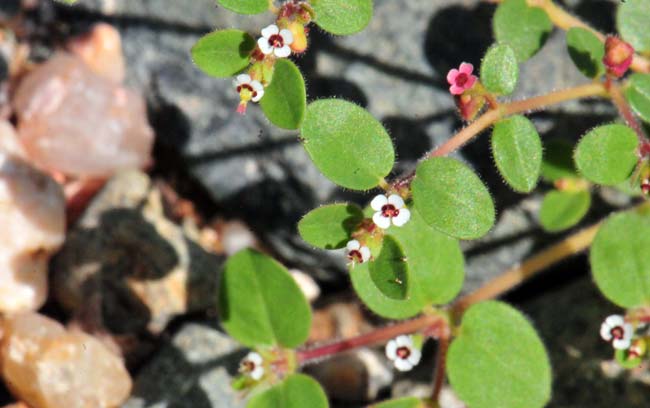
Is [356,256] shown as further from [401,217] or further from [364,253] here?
[401,217]

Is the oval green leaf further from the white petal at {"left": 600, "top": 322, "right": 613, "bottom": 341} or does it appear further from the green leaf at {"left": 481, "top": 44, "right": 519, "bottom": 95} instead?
the white petal at {"left": 600, "top": 322, "right": 613, "bottom": 341}

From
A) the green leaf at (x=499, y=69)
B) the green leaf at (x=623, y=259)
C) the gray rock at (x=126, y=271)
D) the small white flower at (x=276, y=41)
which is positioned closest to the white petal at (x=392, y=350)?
the green leaf at (x=623, y=259)

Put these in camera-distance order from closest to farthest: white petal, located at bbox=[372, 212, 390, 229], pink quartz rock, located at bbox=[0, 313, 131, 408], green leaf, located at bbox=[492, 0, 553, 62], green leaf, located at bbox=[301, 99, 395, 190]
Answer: white petal, located at bbox=[372, 212, 390, 229] < green leaf, located at bbox=[301, 99, 395, 190] < green leaf, located at bbox=[492, 0, 553, 62] < pink quartz rock, located at bbox=[0, 313, 131, 408]

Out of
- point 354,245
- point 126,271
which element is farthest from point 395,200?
point 126,271

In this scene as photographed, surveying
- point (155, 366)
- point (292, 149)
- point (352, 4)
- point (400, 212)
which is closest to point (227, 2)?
point (352, 4)

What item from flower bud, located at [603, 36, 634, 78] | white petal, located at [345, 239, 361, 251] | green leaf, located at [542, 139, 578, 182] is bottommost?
green leaf, located at [542, 139, 578, 182]

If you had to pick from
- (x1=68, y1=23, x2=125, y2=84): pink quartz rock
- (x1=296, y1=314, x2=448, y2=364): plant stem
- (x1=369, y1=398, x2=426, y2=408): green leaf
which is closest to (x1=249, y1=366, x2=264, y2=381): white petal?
(x1=296, y1=314, x2=448, y2=364): plant stem
